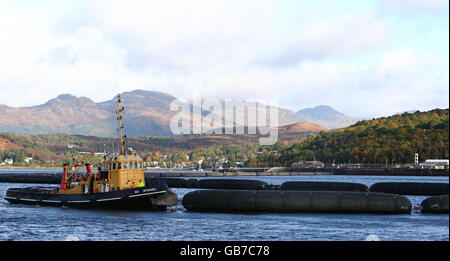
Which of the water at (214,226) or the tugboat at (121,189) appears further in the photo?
the tugboat at (121,189)

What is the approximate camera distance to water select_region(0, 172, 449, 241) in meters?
41.8

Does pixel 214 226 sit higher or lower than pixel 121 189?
lower

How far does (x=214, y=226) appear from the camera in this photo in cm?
4688

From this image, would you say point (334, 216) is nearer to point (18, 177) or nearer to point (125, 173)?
point (125, 173)

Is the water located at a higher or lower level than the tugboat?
lower

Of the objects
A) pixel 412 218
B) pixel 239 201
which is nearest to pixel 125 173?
pixel 239 201

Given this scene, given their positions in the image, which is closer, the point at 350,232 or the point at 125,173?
the point at 350,232

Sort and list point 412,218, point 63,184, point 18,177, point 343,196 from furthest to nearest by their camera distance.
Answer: point 18,177 < point 63,184 < point 343,196 < point 412,218

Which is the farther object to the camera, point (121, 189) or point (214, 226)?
point (121, 189)

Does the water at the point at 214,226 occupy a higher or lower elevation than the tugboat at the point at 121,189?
lower

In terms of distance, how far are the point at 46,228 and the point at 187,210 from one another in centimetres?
1737

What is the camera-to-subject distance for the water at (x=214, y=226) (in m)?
41.8

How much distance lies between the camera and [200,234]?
140 ft

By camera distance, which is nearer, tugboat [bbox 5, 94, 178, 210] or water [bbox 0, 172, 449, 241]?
water [bbox 0, 172, 449, 241]
